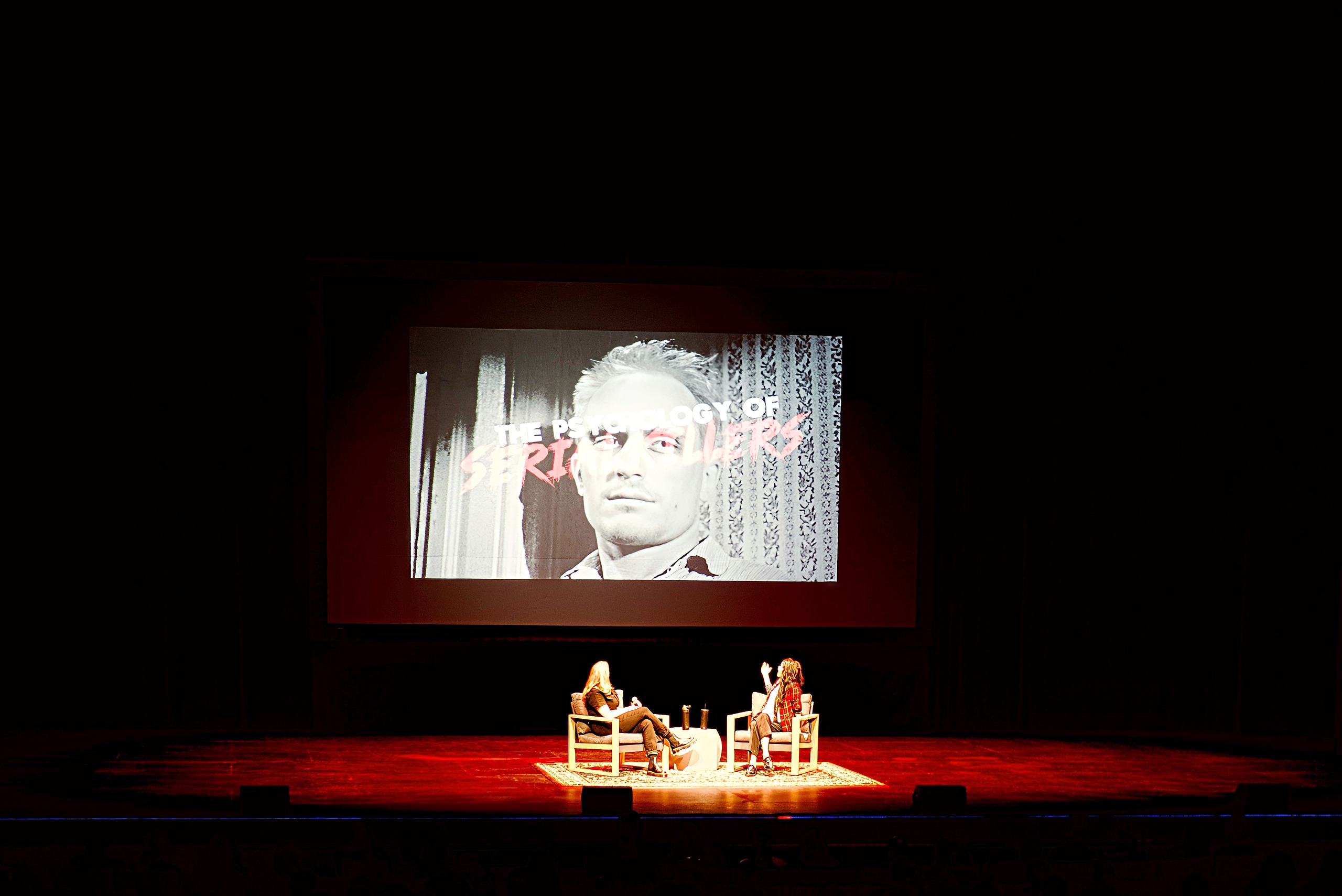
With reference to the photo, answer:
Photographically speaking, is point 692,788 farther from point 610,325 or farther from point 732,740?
point 610,325

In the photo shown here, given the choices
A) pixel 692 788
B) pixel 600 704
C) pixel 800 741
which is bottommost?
pixel 692 788

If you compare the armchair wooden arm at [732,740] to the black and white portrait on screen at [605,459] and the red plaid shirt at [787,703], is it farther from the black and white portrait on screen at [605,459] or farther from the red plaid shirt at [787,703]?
the black and white portrait on screen at [605,459]

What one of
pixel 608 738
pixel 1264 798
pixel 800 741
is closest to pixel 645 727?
pixel 608 738

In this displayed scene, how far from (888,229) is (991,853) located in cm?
502

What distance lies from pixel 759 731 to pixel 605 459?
6.39 ft

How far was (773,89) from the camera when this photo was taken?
6379mm

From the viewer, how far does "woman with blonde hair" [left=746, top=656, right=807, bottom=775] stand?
614cm

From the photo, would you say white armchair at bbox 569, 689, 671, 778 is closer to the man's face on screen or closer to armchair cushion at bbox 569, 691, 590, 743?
armchair cushion at bbox 569, 691, 590, 743

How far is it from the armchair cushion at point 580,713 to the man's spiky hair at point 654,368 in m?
1.79

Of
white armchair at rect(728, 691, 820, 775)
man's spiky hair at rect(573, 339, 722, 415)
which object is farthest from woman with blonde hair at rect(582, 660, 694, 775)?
man's spiky hair at rect(573, 339, 722, 415)

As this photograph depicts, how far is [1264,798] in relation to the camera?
4000mm

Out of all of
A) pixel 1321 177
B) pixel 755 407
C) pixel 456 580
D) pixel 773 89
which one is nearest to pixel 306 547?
pixel 456 580

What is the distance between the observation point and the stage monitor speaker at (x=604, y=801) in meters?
4.07

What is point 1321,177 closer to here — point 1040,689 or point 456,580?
point 1040,689
